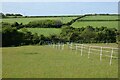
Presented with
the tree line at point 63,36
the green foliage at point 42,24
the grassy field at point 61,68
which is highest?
the green foliage at point 42,24

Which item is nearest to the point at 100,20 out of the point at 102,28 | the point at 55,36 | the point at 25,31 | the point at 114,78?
the point at 102,28

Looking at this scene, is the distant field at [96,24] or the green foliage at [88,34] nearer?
the green foliage at [88,34]

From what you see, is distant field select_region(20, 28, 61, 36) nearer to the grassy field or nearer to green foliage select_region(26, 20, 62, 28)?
green foliage select_region(26, 20, 62, 28)

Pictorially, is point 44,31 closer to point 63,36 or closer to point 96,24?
point 63,36

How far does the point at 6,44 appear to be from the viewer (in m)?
78.1

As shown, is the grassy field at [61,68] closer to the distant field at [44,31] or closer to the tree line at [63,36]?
the tree line at [63,36]

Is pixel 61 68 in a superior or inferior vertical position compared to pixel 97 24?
inferior

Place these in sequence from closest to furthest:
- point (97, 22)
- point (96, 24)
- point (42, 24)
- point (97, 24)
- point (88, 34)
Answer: point (88, 34)
point (97, 24)
point (96, 24)
point (97, 22)
point (42, 24)

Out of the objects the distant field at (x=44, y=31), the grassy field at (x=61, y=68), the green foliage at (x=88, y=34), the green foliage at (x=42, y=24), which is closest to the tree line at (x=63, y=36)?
the green foliage at (x=88, y=34)

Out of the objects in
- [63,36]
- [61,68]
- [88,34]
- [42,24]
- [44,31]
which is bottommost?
[61,68]

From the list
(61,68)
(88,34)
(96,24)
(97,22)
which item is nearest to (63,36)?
(88,34)

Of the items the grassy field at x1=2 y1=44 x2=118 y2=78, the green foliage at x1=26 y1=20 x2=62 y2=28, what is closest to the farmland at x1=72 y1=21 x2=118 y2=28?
the green foliage at x1=26 y1=20 x2=62 y2=28

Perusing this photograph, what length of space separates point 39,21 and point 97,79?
84.8 m

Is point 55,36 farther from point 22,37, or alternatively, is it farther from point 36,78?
point 36,78
